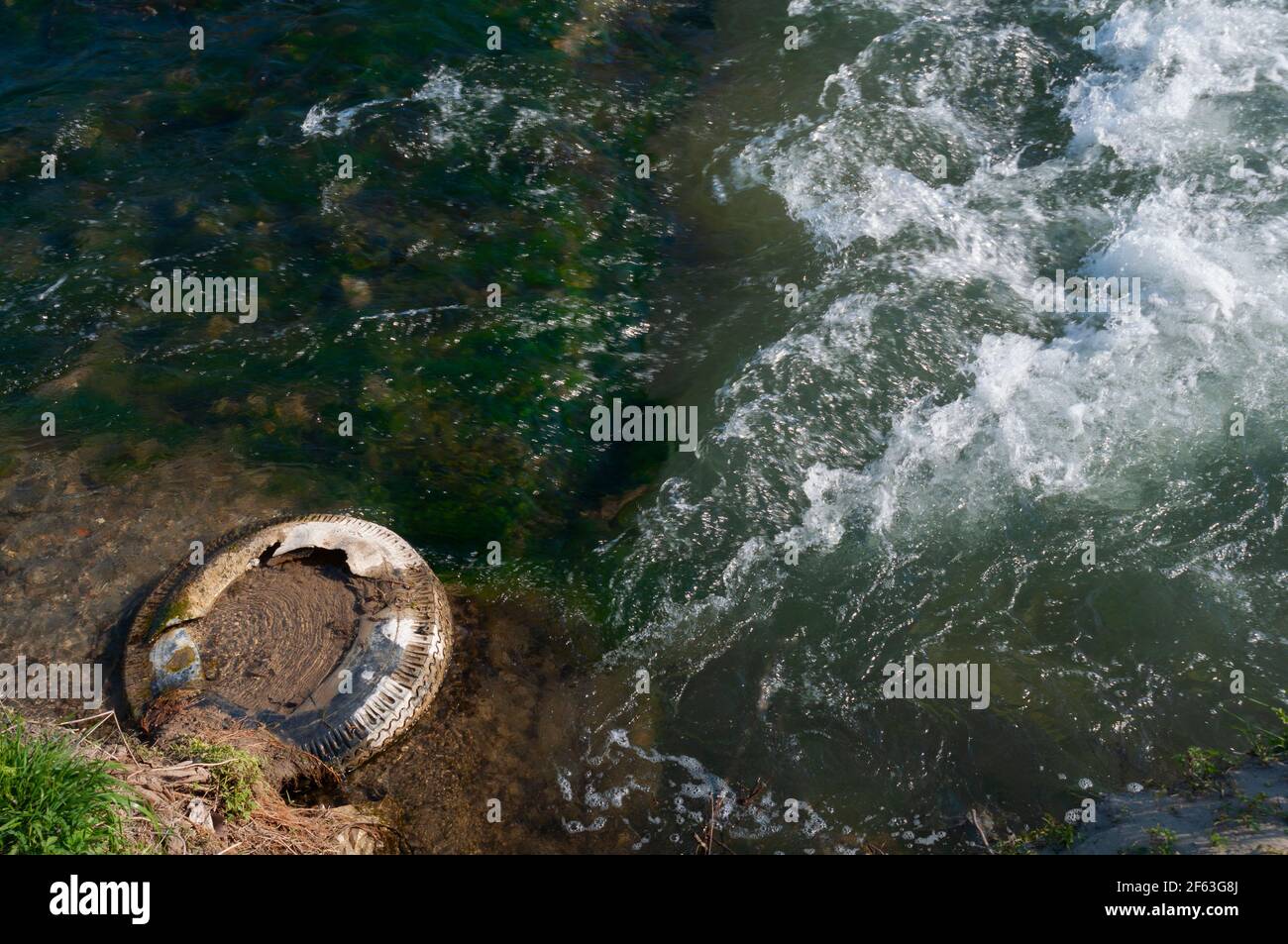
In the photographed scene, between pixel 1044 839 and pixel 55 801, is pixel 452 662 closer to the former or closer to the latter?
pixel 55 801

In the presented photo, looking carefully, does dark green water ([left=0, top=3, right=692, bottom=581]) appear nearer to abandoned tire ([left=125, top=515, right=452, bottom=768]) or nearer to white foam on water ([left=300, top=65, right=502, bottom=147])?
white foam on water ([left=300, top=65, right=502, bottom=147])

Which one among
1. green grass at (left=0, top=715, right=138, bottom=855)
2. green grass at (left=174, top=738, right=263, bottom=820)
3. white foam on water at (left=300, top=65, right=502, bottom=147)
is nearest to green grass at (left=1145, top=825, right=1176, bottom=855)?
green grass at (left=174, top=738, right=263, bottom=820)

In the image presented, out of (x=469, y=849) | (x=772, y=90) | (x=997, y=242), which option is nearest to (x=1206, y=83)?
(x=997, y=242)

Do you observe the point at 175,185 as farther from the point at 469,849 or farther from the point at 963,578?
the point at 963,578

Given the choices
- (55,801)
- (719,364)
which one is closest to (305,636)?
(55,801)

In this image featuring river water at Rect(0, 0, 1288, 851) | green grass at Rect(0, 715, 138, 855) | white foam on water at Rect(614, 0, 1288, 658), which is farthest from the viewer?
white foam on water at Rect(614, 0, 1288, 658)

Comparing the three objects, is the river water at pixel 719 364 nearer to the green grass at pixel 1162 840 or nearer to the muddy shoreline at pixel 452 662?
→ the muddy shoreline at pixel 452 662
